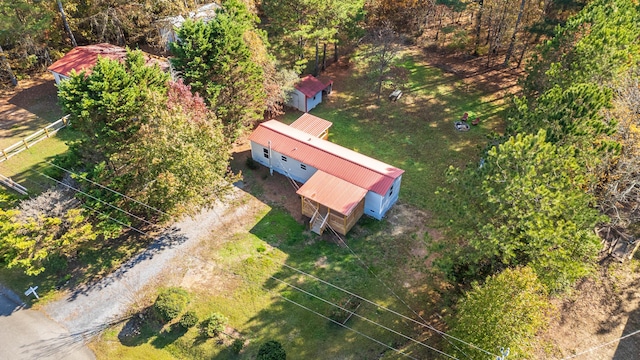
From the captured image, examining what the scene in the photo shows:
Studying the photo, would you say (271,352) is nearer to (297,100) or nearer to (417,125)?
(417,125)

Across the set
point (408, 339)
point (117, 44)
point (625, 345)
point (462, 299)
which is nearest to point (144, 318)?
point (408, 339)

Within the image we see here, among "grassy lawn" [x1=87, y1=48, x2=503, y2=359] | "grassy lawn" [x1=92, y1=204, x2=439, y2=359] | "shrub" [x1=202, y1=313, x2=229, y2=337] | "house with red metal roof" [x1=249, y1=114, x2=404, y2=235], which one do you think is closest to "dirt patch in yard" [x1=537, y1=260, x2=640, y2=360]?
"grassy lawn" [x1=87, y1=48, x2=503, y2=359]

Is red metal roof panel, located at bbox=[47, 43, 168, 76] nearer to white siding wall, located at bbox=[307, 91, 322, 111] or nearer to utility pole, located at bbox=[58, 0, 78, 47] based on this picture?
utility pole, located at bbox=[58, 0, 78, 47]

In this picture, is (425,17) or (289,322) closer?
(289,322)

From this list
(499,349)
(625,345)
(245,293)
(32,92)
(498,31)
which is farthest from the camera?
(498,31)

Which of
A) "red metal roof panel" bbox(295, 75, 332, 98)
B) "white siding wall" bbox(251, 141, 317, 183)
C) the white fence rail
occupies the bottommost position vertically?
"white siding wall" bbox(251, 141, 317, 183)

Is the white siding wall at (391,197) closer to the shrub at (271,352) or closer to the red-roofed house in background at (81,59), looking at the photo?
the shrub at (271,352)

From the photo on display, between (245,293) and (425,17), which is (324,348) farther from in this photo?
(425,17)
